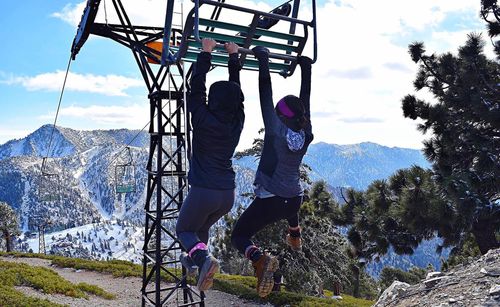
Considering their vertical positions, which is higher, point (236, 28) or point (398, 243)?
point (236, 28)

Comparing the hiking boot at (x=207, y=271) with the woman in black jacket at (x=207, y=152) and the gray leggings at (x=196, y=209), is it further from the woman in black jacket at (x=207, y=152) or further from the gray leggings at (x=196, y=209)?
the gray leggings at (x=196, y=209)

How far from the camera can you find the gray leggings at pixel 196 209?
389 cm

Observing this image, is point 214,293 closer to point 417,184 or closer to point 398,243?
point 398,243

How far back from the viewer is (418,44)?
1502 cm

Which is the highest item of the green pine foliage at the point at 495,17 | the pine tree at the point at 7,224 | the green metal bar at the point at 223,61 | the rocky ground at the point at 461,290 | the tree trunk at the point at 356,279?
the green pine foliage at the point at 495,17

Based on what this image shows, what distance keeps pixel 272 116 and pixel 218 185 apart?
2.73 ft

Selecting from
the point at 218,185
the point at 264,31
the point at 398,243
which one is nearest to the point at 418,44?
the point at 398,243

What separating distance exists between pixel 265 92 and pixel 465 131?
39.0 feet

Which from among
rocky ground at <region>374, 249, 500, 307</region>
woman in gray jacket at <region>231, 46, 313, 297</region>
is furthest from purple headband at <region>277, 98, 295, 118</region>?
rocky ground at <region>374, 249, 500, 307</region>

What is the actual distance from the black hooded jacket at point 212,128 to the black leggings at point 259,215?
35cm

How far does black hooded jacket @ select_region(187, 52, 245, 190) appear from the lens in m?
3.89

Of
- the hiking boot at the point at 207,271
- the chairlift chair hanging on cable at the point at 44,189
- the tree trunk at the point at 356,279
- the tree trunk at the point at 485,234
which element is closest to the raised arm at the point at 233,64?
the hiking boot at the point at 207,271

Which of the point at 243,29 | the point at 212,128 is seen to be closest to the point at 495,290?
the point at 212,128

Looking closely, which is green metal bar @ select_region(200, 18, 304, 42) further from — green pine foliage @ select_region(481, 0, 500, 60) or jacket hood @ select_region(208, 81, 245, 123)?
green pine foliage @ select_region(481, 0, 500, 60)
